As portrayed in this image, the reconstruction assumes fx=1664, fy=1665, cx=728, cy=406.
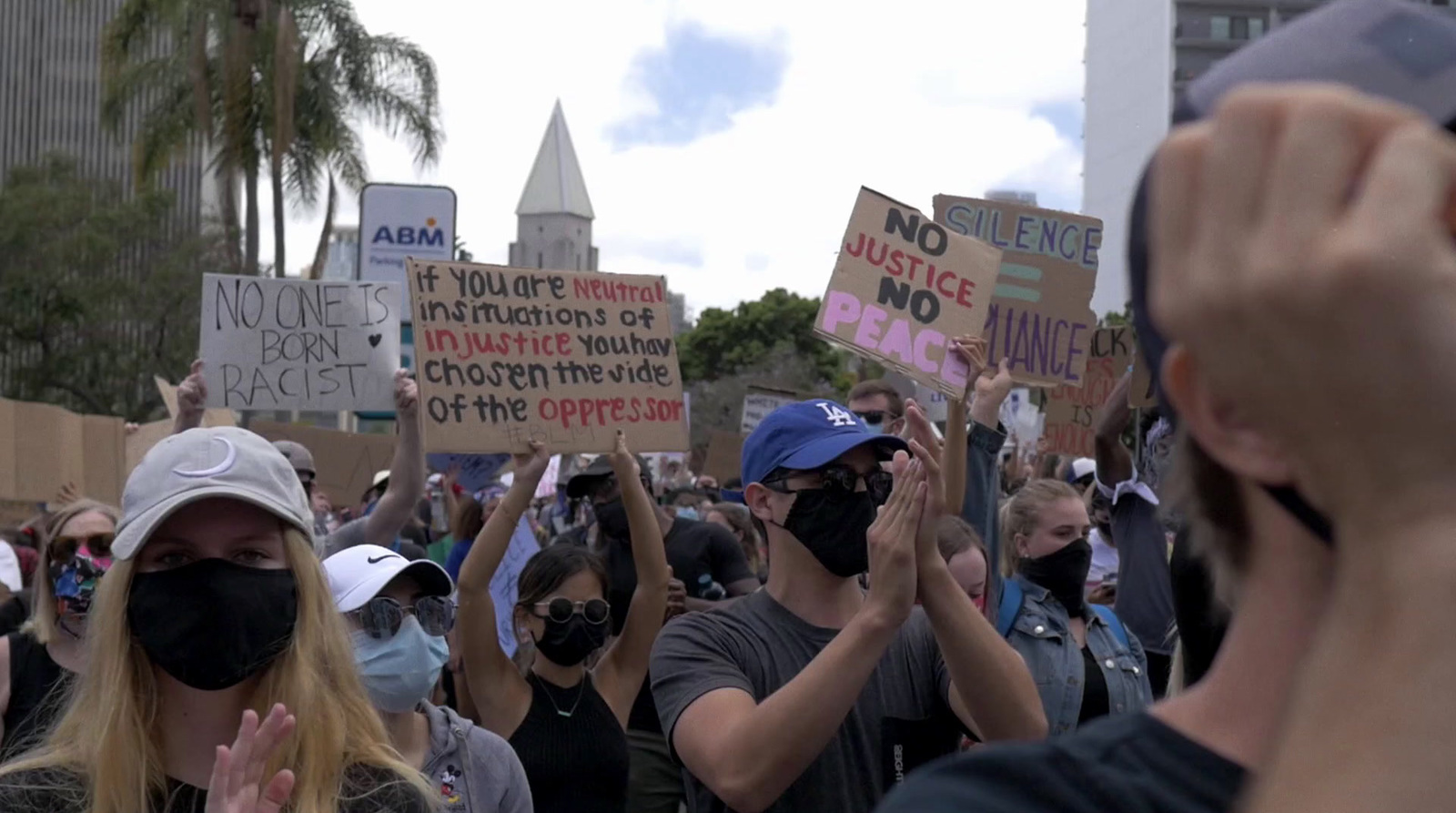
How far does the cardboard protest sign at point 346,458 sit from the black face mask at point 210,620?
9242 mm

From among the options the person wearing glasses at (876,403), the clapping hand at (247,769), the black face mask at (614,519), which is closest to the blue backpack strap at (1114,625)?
the person wearing glasses at (876,403)

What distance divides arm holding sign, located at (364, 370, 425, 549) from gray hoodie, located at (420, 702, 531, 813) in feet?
6.09

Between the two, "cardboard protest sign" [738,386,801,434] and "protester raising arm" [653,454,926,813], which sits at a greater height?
"cardboard protest sign" [738,386,801,434]

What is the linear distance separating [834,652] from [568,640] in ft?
6.21

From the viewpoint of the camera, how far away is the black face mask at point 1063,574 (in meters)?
5.26

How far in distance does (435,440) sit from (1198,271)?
16.4 feet

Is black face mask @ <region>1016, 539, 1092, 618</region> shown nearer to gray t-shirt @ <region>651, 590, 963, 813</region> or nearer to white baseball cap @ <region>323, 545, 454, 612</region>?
gray t-shirt @ <region>651, 590, 963, 813</region>

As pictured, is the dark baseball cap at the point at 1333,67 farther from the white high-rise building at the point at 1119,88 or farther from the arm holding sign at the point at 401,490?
the white high-rise building at the point at 1119,88

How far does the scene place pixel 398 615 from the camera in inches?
163

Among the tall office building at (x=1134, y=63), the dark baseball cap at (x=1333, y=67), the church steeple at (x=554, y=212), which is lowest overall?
the dark baseball cap at (x=1333, y=67)

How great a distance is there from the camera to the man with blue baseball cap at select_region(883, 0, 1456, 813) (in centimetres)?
78

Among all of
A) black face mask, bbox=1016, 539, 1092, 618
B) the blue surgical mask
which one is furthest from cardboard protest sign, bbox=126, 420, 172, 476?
black face mask, bbox=1016, 539, 1092, 618

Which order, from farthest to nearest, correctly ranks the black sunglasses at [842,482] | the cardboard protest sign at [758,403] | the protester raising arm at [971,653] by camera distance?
the cardboard protest sign at [758,403] → the black sunglasses at [842,482] → the protester raising arm at [971,653]

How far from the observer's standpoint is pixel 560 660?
16.0 ft
